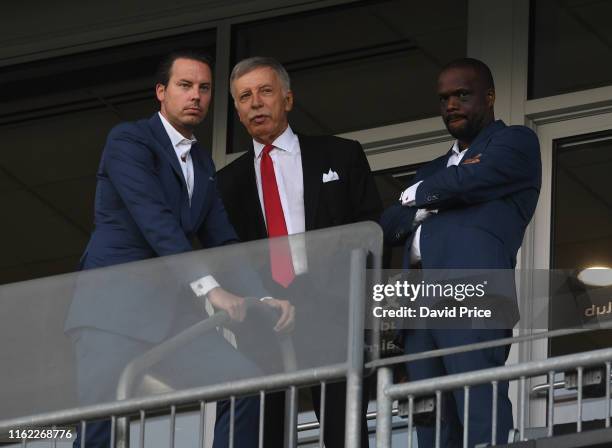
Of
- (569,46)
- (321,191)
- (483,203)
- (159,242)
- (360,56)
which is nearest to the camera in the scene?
(159,242)

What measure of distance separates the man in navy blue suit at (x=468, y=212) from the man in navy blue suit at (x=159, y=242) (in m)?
0.68

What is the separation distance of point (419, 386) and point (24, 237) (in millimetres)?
5822

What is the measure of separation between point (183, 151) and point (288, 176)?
0.62 metres

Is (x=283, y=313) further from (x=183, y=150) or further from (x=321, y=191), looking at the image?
(x=321, y=191)

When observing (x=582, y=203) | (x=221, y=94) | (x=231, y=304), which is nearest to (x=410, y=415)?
(x=231, y=304)

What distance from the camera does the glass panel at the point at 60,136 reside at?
11.0 meters

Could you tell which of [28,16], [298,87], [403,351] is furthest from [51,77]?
[403,351]

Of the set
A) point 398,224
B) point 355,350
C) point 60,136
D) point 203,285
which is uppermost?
point 60,136

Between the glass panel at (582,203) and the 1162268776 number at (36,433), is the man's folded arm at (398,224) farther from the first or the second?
the glass panel at (582,203)

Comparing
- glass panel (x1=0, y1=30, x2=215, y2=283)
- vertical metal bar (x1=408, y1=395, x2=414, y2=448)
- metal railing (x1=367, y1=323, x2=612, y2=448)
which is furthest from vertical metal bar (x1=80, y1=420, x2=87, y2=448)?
glass panel (x1=0, y1=30, x2=215, y2=283)

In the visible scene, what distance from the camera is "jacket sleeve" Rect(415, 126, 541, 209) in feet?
24.2

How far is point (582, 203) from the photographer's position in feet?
31.7

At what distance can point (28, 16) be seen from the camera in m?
11.2

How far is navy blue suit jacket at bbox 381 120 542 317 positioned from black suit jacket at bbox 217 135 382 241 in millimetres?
364
